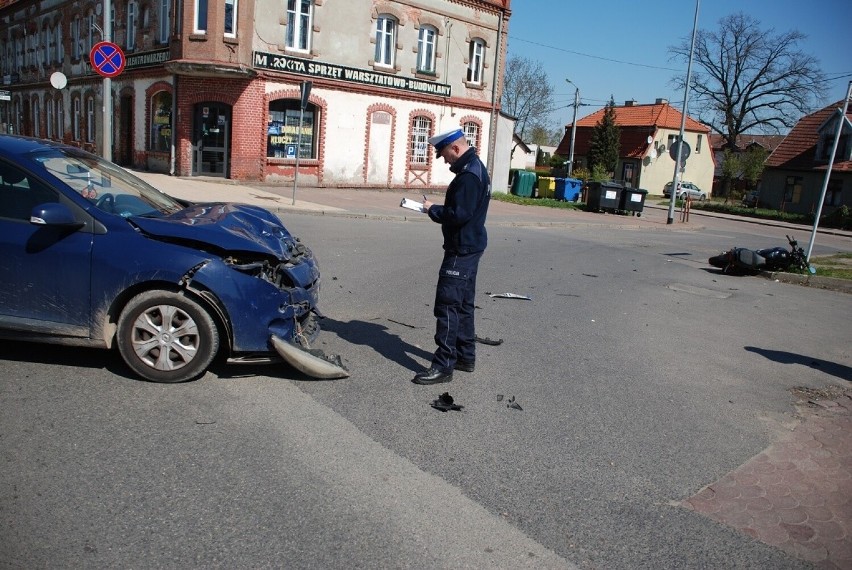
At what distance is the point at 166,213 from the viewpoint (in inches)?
225

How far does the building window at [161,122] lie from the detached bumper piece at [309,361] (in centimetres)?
2242

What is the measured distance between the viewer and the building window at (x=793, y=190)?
4650 centimetres

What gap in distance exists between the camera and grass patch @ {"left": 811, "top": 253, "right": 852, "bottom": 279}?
1363cm

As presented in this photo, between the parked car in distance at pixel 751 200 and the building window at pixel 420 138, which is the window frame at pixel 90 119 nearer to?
the building window at pixel 420 138

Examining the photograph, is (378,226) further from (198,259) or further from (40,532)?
(40,532)

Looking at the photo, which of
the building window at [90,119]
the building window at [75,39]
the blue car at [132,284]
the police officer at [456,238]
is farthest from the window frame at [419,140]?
the blue car at [132,284]

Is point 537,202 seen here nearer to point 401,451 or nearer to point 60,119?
point 60,119

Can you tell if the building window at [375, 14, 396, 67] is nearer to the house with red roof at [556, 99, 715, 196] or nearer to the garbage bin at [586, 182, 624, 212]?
the garbage bin at [586, 182, 624, 212]

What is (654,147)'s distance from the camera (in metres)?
58.4

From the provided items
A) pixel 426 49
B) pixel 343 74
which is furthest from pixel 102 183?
pixel 426 49

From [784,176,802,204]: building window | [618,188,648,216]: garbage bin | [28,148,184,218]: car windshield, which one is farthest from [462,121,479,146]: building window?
[784,176,802,204]: building window

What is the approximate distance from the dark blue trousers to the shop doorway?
69.2 feet

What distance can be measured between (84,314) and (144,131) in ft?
79.7

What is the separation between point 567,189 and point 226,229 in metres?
30.2
